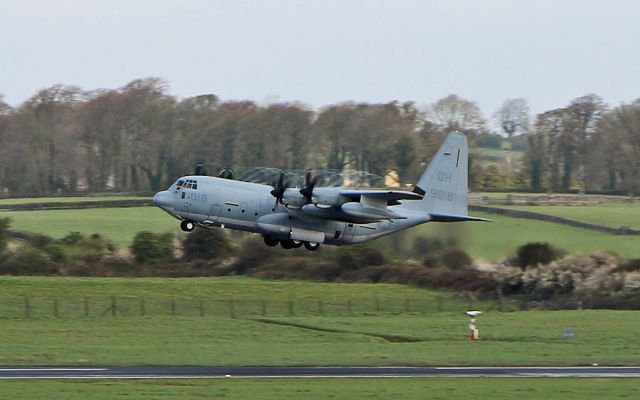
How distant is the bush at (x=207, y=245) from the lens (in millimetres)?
88500

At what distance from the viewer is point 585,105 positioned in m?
132

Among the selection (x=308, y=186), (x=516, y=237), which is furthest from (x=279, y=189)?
(x=516, y=237)

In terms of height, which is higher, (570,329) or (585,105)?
(585,105)

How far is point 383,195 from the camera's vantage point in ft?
195

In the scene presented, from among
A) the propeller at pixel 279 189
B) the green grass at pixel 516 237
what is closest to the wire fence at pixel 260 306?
the green grass at pixel 516 237

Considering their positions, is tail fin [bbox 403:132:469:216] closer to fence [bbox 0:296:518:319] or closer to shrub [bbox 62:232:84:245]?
fence [bbox 0:296:518:319]

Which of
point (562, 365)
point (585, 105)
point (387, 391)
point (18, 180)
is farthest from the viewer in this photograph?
point (585, 105)

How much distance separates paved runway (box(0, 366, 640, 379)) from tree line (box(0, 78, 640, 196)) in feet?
A: 182

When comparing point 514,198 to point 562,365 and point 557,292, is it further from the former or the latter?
point 562,365

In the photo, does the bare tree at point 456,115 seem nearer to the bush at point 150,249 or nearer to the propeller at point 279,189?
the bush at point 150,249

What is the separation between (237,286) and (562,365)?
122ft

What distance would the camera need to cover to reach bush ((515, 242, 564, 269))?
7788 centimetres

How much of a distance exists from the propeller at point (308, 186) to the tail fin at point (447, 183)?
622 centimetres

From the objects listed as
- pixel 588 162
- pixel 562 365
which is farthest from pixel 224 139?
pixel 562 365
